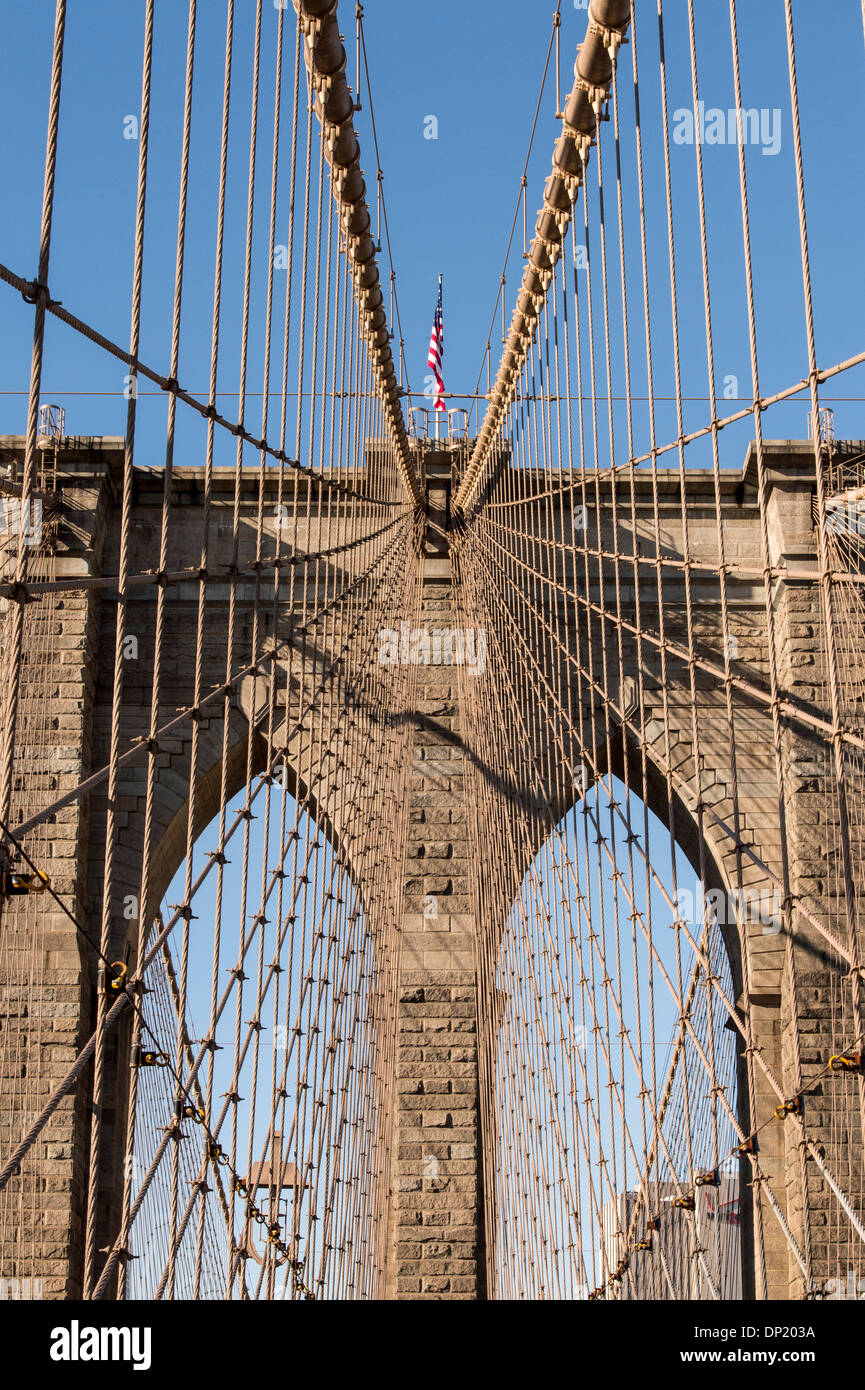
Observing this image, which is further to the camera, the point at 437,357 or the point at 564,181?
the point at 437,357

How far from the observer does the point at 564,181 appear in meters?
7.78

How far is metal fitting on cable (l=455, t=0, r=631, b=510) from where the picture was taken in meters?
6.29

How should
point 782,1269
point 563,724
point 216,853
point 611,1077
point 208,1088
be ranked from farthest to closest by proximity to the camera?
point 563,724, point 782,1269, point 611,1077, point 216,853, point 208,1088

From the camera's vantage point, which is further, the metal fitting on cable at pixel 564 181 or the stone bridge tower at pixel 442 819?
the stone bridge tower at pixel 442 819

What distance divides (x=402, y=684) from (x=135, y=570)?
2.23 m

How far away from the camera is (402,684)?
12258 mm

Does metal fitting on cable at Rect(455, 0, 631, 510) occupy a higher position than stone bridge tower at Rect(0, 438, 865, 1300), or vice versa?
metal fitting on cable at Rect(455, 0, 631, 510)

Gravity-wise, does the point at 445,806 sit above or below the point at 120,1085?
above

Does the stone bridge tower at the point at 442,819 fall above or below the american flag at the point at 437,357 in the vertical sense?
below

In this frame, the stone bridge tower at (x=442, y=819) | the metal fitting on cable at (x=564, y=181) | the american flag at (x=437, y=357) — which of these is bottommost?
the stone bridge tower at (x=442, y=819)

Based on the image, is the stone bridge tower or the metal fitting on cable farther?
the stone bridge tower

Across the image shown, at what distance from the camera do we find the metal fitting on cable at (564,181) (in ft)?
20.6
